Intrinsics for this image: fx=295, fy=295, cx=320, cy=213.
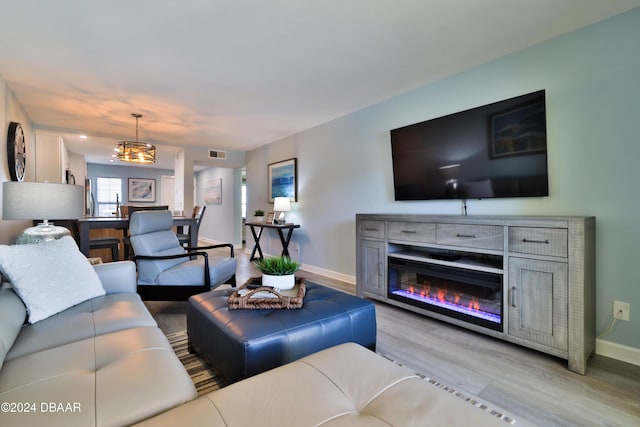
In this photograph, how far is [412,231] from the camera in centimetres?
282

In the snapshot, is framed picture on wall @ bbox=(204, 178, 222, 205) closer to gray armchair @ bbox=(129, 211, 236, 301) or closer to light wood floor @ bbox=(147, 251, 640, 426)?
gray armchair @ bbox=(129, 211, 236, 301)

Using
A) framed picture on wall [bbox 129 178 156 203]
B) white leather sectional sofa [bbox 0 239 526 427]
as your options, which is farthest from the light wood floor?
framed picture on wall [bbox 129 178 156 203]

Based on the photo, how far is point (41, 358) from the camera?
1133mm

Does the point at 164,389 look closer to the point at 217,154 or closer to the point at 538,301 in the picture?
the point at 538,301

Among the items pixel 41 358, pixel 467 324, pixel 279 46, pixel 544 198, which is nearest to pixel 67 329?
pixel 41 358

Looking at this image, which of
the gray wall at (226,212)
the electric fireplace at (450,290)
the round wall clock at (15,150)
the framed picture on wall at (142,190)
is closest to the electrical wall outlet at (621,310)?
the electric fireplace at (450,290)

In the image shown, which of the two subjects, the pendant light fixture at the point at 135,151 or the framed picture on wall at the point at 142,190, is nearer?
the pendant light fixture at the point at 135,151

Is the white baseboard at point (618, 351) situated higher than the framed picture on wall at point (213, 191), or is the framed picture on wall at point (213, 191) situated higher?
the framed picture on wall at point (213, 191)

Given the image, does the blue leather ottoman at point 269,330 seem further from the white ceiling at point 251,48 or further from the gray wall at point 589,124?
the white ceiling at point 251,48

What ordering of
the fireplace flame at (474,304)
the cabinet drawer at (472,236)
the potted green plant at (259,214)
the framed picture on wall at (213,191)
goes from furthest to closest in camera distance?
the framed picture on wall at (213,191) → the potted green plant at (259,214) → the fireplace flame at (474,304) → the cabinet drawer at (472,236)

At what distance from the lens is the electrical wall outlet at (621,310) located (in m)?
1.97

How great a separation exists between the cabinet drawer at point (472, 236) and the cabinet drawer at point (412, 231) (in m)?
0.08

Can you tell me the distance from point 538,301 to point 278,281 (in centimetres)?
179

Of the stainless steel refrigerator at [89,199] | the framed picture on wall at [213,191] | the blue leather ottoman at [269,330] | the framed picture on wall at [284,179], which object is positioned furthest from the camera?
the framed picture on wall at [213,191]
